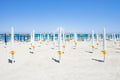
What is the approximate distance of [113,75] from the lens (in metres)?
9.16

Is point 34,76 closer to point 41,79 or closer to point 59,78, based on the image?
point 41,79

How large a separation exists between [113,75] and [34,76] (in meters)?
4.57

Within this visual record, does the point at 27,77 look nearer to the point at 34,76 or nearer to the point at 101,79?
the point at 34,76

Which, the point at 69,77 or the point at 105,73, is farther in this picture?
the point at 105,73

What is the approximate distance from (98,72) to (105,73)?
0.45m

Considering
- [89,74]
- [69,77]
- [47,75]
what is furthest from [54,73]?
[89,74]

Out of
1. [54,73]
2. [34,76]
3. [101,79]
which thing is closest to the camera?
[101,79]

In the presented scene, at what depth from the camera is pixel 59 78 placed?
28.5 feet

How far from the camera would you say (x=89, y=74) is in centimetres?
946

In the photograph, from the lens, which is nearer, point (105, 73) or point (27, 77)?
point (27, 77)

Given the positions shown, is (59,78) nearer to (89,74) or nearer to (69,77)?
(69,77)

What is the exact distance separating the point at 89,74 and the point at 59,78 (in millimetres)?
1961

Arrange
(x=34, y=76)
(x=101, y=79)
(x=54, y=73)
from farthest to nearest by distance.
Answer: (x=54, y=73)
(x=34, y=76)
(x=101, y=79)

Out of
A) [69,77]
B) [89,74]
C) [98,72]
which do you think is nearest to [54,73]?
[69,77]
